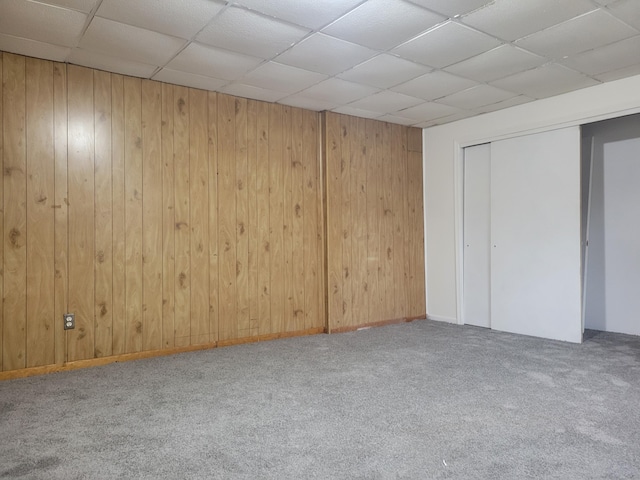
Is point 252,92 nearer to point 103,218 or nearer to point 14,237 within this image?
point 103,218

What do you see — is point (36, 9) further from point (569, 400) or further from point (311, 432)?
point (569, 400)

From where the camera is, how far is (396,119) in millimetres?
5281

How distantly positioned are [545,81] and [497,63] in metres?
0.75

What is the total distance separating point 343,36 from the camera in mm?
3072

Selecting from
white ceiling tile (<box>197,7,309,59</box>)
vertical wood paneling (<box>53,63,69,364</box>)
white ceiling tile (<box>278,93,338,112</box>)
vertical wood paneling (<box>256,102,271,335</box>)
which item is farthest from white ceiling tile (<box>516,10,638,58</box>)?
vertical wood paneling (<box>53,63,69,364</box>)

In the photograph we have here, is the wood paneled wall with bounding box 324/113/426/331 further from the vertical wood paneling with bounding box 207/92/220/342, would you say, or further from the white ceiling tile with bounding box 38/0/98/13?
the white ceiling tile with bounding box 38/0/98/13

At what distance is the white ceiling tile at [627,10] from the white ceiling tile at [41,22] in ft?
11.0

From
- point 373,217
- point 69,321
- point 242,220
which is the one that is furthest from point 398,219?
point 69,321

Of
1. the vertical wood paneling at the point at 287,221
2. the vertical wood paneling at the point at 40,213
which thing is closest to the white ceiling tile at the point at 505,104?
the vertical wood paneling at the point at 287,221

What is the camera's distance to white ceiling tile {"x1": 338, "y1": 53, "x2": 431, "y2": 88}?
3.53m

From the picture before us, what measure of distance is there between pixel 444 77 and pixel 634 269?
119 inches

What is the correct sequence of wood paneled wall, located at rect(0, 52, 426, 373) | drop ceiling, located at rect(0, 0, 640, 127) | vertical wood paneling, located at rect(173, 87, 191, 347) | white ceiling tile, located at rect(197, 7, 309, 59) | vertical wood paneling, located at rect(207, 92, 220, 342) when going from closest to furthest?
drop ceiling, located at rect(0, 0, 640, 127)
white ceiling tile, located at rect(197, 7, 309, 59)
wood paneled wall, located at rect(0, 52, 426, 373)
vertical wood paneling, located at rect(173, 87, 191, 347)
vertical wood paneling, located at rect(207, 92, 220, 342)

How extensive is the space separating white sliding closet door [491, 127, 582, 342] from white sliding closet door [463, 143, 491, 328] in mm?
148

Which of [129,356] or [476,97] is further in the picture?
[476,97]
